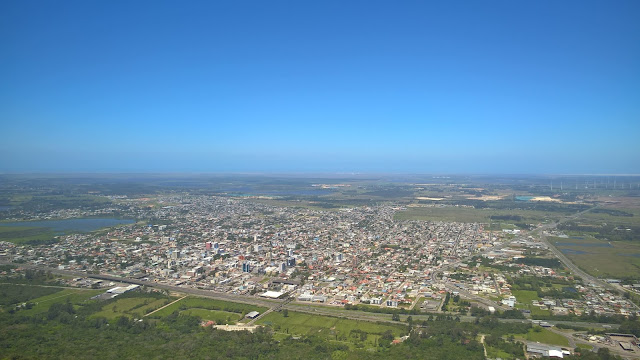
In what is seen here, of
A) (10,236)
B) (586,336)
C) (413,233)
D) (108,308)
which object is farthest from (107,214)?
(586,336)

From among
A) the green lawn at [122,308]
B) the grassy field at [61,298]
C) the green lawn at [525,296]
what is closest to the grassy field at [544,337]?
the green lawn at [525,296]

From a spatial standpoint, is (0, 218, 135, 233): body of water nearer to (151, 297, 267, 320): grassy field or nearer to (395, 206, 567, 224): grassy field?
(151, 297, 267, 320): grassy field

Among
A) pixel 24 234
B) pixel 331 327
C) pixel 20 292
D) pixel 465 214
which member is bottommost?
pixel 331 327

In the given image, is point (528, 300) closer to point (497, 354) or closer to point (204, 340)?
point (497, 354)

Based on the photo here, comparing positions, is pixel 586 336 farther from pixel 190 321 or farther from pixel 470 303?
pixel 190 321

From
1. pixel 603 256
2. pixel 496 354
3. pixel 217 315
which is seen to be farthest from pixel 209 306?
pixel 603 256

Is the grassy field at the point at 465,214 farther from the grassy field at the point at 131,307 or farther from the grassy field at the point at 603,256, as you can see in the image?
the grassy field at the point at 131,307
